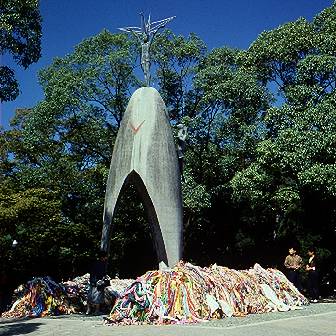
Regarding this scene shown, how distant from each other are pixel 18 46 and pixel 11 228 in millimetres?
8857

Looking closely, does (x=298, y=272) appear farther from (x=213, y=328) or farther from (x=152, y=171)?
(x=213, y=328)

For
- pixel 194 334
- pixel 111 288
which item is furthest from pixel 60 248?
pixel 194 334

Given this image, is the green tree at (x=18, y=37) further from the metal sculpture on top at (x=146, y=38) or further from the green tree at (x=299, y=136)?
the green tree at (x=299, y=136)

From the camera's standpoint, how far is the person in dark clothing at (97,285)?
504 inches

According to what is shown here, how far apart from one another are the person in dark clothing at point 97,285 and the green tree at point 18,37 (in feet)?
15.0

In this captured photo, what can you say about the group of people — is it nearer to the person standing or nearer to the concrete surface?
the person standing

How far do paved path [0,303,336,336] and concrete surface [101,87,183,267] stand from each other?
3862 mm

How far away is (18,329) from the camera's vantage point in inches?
402

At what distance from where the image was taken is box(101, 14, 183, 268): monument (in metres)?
14.4

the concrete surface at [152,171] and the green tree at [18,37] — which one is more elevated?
the green tree at [18,37]

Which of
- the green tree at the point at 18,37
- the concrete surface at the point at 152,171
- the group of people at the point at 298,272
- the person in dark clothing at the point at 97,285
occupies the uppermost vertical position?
the green tree at the point at 18,37

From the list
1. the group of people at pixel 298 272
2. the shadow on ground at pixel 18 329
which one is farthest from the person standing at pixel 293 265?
the shadow on ground at pixel 18 329

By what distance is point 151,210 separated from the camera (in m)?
14.6

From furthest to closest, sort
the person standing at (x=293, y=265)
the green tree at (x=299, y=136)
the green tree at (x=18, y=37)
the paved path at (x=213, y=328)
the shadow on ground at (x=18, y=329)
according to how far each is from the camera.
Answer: the green tree at (x=299, y=136)
the person standing at (x=293, y=265)
the green tree at (x=18, y=37)
the shadow on ground at (x=18, y=329)
the paved path at (x=213, y=328)
